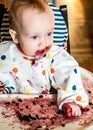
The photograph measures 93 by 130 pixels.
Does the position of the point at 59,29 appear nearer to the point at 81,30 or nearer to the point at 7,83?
the point at 7,83

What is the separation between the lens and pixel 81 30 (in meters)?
2.86

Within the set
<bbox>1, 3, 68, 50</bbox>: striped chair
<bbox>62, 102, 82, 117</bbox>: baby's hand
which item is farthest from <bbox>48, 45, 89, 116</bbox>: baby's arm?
<bbox>1, 3, 68, 50</bbox>: striped chair

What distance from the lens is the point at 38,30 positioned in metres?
0.98

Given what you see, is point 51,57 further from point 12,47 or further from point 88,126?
point 88,126

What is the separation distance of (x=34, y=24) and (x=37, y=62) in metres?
0.14

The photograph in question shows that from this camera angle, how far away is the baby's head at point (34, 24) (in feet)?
3.21

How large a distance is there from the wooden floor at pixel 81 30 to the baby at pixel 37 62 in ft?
3.95

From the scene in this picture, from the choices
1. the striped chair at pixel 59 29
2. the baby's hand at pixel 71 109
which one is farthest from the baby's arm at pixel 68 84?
the striped chair at pixel 59 29

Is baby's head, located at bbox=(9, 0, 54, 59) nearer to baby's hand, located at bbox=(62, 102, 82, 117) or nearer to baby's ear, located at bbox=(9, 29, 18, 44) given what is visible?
baby's ear, located at bbox=(9, 29, 18, 44)

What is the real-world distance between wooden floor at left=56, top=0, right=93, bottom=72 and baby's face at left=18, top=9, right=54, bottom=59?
1.27 meters

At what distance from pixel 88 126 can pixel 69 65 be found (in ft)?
0.77

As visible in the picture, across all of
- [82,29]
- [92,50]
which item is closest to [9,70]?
[92,50]

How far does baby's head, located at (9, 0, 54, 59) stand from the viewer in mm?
979

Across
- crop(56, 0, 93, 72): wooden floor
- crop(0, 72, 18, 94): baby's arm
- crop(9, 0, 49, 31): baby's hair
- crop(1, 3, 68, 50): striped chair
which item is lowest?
crop(56, 0, 93, 72): wooden floor
